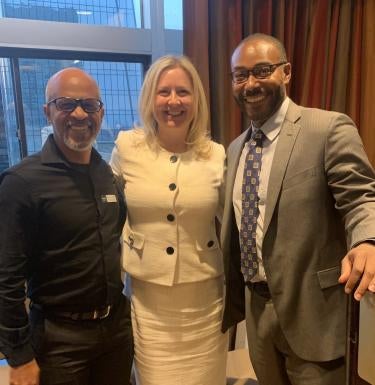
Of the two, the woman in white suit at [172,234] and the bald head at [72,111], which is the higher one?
Result: the bald head at [72,111]

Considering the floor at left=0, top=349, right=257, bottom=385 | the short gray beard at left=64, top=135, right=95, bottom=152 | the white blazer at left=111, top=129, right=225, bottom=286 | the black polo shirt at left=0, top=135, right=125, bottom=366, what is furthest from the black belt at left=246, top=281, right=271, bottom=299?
the floor at left=0, top=349, right=257, bottom=385

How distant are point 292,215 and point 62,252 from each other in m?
0.73

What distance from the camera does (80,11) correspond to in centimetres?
250

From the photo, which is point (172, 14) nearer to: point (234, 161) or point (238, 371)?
point (234, 161)

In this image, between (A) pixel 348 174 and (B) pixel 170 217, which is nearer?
(A) pixel 348 174

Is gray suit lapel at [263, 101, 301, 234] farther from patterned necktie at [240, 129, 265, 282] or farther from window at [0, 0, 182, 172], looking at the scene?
window at [0, 0, 182, 172]

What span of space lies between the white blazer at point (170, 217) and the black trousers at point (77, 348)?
230 millimetres

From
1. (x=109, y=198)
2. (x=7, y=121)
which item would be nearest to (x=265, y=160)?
(x=109, y=198)

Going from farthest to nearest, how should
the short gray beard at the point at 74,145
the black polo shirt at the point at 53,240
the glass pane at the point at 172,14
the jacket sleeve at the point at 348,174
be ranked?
1. the glass pane at the point at 172,14
2. the short gray beard at the point at 74,145
3. the black polo shirt at the point at 53,240
4. the jacket sleeve at the point at 348,174

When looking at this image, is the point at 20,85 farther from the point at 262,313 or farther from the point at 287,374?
the point at 287,374

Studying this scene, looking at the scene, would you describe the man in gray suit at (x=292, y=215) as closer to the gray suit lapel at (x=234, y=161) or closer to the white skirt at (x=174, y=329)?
the gray suit lapel at (x=234, y=161)

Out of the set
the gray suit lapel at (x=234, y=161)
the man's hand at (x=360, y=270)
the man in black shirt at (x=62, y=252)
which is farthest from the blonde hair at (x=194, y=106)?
the man's hand at (x=360, y=270)

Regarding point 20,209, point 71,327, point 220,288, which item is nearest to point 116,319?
point 71,327

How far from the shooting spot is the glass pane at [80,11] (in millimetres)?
2369
